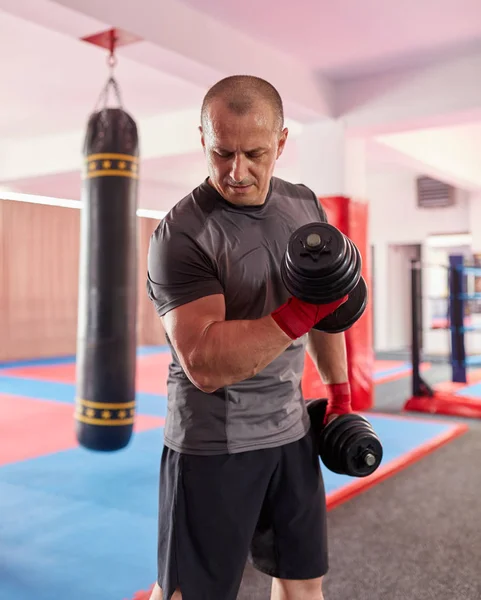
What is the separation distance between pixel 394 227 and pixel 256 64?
5680 mm

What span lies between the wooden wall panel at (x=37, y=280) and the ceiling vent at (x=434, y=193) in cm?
414

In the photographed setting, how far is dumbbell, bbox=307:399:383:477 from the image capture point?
1.22 metres

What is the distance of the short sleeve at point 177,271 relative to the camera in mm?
1040

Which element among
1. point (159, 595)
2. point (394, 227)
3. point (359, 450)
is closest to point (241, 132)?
point (359, 450)

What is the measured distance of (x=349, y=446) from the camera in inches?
48.1

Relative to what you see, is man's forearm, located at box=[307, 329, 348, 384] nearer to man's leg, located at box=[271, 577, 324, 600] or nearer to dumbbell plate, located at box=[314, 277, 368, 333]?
dumbbell plate, located at box=[314, 277, 368, 333]

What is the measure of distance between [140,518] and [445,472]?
170 cm

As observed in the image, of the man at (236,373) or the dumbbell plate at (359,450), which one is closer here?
the man at (236,373)

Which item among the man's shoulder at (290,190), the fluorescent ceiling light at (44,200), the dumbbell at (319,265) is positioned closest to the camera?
the dumbbell at (319,265)

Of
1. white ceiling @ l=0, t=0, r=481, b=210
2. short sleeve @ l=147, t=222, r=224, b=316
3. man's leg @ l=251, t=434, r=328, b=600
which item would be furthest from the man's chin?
white ceiling @ l=0, t=0, r=481, b=210

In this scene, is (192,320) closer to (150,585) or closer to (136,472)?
(150,585)

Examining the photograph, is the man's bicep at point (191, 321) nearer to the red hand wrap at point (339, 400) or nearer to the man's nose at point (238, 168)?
the man's nose at point (238, 168)

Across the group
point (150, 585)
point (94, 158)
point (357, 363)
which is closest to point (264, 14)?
point (94, 158)

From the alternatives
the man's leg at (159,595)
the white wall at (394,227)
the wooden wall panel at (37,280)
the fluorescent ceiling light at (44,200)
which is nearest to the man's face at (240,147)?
the man's leg at (159,595)
